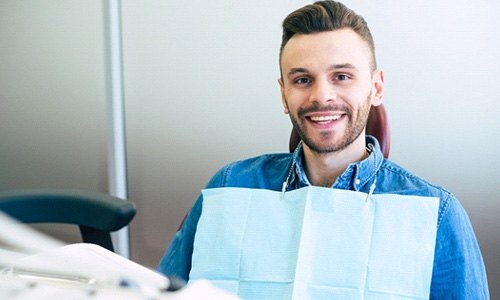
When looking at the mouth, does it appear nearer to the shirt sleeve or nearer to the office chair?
the shirt sleeve

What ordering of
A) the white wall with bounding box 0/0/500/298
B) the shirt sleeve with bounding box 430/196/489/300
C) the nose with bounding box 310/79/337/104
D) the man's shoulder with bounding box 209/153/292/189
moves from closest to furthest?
the shirt sleeve with bounding box 430/196/489/300 → the nose with bounding box 310/79/337/104 → the man's shoulder with bounding box 209/153/292/189 → the white wall with bounding box 0/0/500/298

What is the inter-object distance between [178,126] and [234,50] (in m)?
0.31

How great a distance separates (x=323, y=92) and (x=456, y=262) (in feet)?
1.12

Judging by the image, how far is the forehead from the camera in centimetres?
104

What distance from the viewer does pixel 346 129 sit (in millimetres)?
1048

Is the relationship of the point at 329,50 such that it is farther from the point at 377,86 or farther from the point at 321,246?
the point at 321,246

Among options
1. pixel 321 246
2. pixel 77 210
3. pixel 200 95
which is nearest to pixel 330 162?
pixel 321 246

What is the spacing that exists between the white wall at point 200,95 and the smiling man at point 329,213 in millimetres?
584

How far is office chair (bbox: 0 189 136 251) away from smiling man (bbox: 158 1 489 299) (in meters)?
0.12

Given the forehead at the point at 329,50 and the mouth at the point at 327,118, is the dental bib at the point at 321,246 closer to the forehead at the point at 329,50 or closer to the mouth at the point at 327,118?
the mouth at the point at 327,118

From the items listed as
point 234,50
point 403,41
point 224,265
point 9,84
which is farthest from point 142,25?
point 224,265

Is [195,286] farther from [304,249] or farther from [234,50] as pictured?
[234,50]

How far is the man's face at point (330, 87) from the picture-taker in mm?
1037

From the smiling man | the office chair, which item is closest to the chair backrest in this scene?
the smiling man
